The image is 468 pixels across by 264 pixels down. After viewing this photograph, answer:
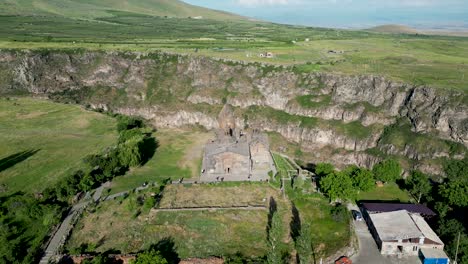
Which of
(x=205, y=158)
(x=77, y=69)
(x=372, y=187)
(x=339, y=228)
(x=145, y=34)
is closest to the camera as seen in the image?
(x=339, y=228)

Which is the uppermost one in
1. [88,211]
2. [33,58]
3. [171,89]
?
[33,58]

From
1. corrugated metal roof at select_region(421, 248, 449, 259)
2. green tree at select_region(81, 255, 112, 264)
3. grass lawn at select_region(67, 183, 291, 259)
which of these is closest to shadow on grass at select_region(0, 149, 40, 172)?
grass lawn at select_region(67, 183, 291, 259)

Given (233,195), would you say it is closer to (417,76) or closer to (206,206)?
(206,206)

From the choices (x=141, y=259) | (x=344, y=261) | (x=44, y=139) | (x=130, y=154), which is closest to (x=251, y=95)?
(x=130, y=154)

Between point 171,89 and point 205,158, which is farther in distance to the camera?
point 171,89

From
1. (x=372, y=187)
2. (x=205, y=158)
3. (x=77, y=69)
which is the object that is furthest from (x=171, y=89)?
(x=372, y=187)

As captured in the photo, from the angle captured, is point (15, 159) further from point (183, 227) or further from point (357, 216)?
point (357, 216)
